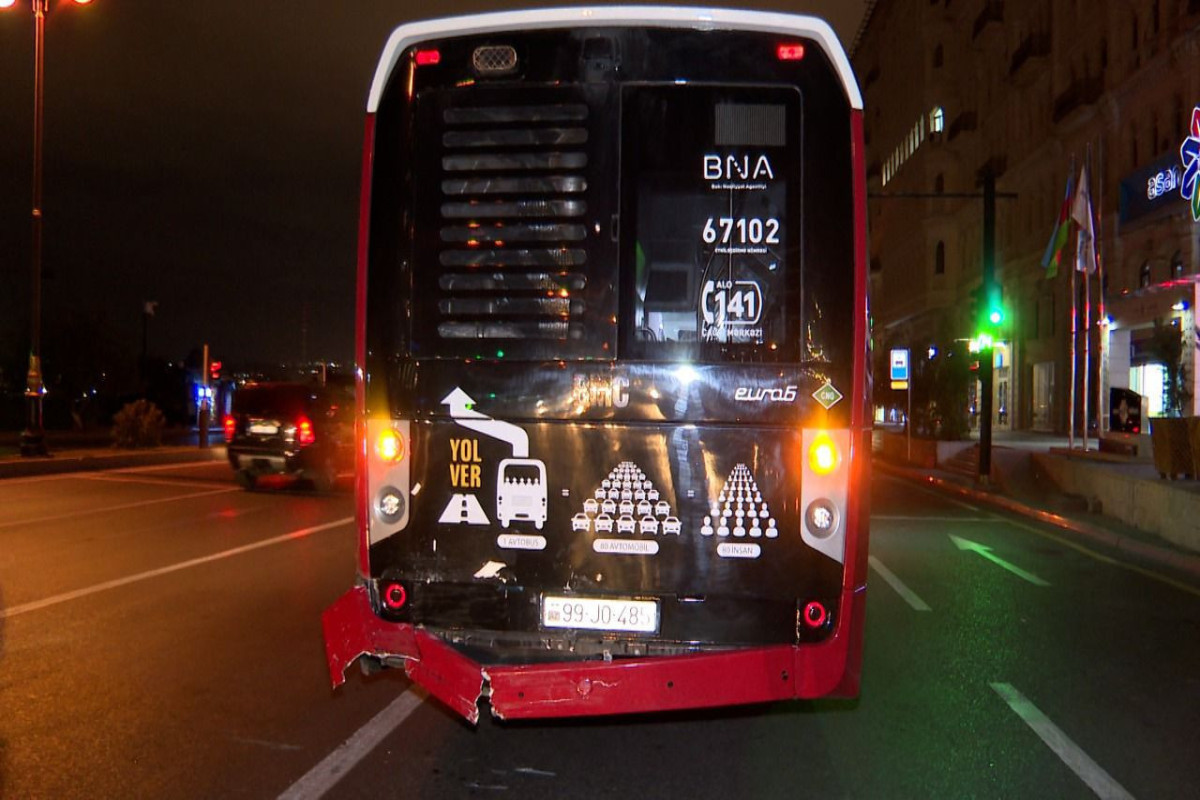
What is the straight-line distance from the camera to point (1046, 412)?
41875mm

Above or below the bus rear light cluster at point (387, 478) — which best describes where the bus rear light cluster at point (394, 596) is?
below

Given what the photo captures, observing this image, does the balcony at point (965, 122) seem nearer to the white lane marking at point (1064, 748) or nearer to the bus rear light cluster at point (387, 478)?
the white lane marking at point (1064, 748)

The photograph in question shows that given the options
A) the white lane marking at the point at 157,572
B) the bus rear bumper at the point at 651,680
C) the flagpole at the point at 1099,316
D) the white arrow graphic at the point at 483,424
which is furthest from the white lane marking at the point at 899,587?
the flagpole at the point at 1099,316

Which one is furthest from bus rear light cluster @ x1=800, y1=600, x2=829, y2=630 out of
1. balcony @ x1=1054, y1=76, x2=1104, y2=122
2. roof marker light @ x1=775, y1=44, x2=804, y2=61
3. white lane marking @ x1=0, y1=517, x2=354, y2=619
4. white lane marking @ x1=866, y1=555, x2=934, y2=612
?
balcony @ x1=1054, y1=76, x2=1104, y2=122

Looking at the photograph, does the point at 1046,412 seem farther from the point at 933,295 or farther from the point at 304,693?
the point at 304,693

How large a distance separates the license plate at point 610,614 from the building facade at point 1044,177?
15.5 meters

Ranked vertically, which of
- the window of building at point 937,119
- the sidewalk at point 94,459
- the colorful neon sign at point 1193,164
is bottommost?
the sidewalk at point 94,459

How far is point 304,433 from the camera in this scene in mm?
18547

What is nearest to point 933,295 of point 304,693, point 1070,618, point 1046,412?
point 1046,412

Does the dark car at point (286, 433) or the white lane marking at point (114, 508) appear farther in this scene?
the dark car at point (286, 433)

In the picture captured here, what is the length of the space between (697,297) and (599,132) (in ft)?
2.82

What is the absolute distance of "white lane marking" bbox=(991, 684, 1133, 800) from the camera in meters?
4.94

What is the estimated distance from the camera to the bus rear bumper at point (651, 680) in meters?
4.61

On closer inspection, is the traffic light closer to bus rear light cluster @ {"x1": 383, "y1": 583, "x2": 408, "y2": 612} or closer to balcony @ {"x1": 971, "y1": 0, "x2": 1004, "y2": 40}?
bus rear light cluster @ {"x1": 383, "y1": 583, "x2": 408, "y2": 612}
